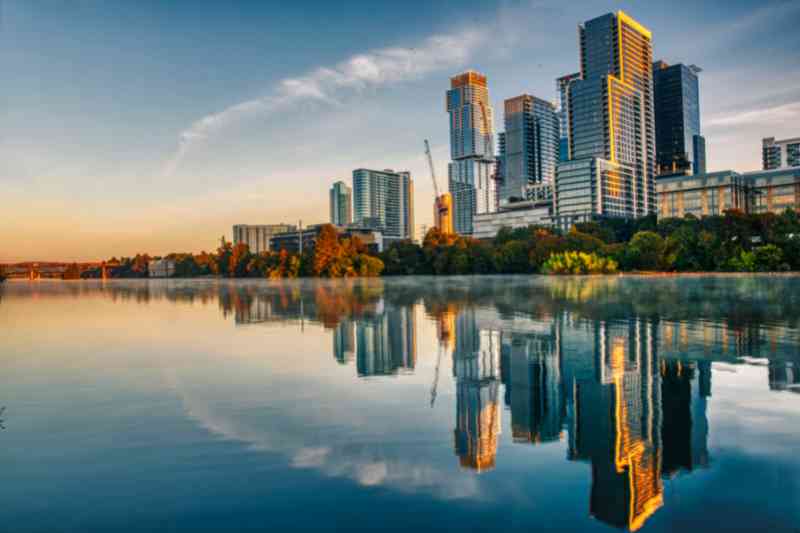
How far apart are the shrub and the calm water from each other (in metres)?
111

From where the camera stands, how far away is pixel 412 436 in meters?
11.9

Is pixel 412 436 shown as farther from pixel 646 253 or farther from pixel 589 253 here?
pixel 589 253

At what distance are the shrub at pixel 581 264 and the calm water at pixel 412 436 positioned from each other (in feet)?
363

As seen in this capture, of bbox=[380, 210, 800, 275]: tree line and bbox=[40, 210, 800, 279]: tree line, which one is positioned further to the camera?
bbox=[40, 210, 800, 279]: tree line

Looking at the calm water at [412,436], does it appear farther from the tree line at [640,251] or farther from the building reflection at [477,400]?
the tree line at [640,251]

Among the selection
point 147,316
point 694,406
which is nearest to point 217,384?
point 694,406

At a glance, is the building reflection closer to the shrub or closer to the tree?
the shrub

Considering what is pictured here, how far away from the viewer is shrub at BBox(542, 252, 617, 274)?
132m

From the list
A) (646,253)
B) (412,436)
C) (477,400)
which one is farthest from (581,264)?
(412,436)

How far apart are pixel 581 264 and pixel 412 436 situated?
421ft

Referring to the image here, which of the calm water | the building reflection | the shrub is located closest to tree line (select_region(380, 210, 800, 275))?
the shrub

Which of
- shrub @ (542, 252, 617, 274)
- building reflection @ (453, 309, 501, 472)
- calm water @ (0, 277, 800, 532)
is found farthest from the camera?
shrub @ (542, 252, 617, 274)

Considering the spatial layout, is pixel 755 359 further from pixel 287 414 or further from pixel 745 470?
pixel 287 414

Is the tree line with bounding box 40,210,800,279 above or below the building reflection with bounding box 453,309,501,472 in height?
above
